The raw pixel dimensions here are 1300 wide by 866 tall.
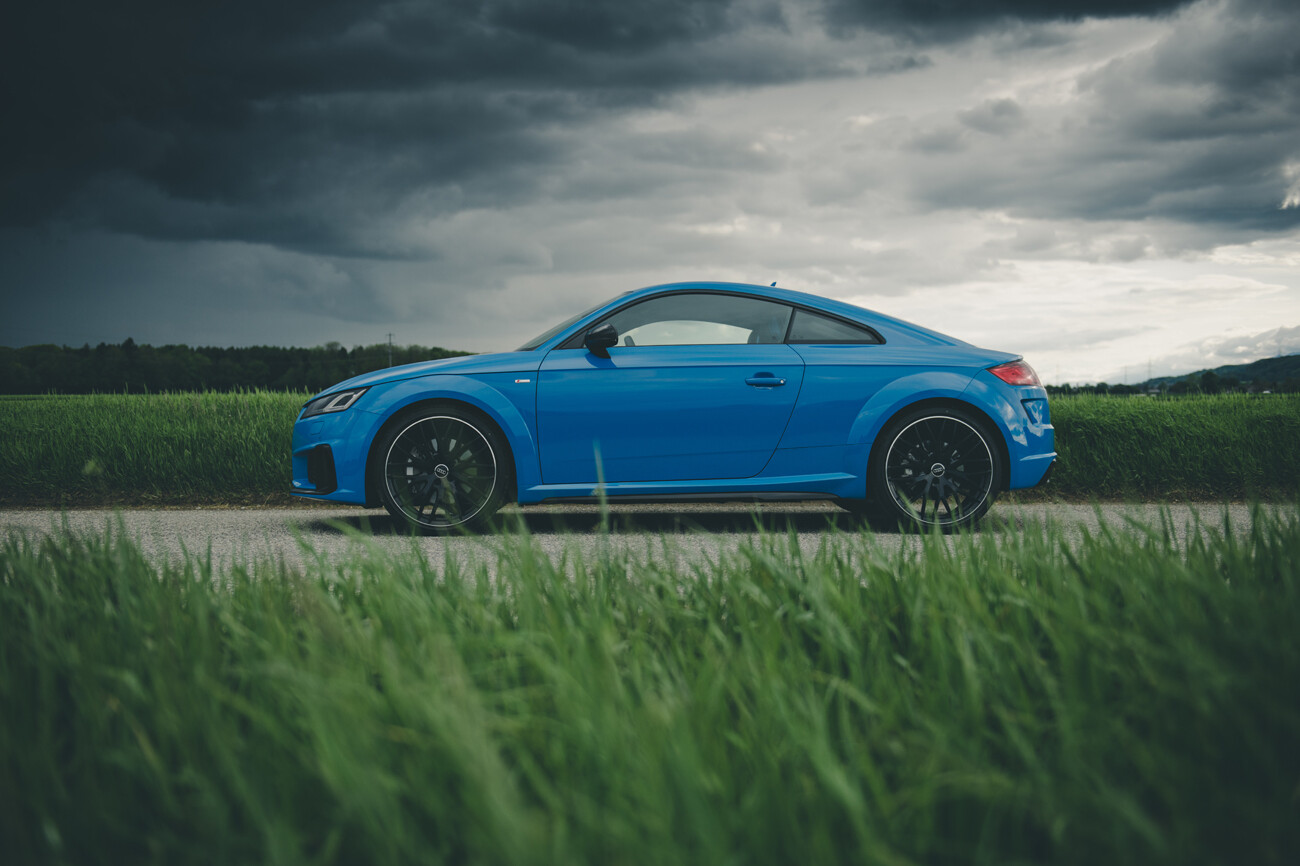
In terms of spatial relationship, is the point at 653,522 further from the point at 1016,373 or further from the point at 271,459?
the point at 271,459

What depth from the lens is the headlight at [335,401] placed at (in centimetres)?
550

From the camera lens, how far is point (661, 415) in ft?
17.6

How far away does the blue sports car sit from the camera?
5.37 m

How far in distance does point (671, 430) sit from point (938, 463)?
6.02 feet

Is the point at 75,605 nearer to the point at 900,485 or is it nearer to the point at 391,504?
the point at 391,504

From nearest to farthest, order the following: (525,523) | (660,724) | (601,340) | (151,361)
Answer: (660,724)
(525,523)
(601,340)
(151,361)

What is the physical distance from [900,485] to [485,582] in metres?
3.73

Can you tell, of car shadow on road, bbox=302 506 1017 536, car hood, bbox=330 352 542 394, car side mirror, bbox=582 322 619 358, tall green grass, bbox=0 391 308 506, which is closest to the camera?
car side mirror, bbox=582 322 619 358

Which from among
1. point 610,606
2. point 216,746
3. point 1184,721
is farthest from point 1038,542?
point 216,746

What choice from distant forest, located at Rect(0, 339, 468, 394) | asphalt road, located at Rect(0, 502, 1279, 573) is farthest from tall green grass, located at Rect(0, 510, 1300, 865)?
distant forest, located at Rect(0, 339, 468, 394)

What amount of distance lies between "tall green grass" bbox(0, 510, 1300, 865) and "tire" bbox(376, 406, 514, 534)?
3051 millimetres

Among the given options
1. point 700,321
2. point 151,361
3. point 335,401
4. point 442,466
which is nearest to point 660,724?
point 442,466

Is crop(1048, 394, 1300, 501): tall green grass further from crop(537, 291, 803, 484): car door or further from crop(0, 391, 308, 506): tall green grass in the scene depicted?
crop(0, 391, 308, 506): tall green grass

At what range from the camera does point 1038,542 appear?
2660mm
